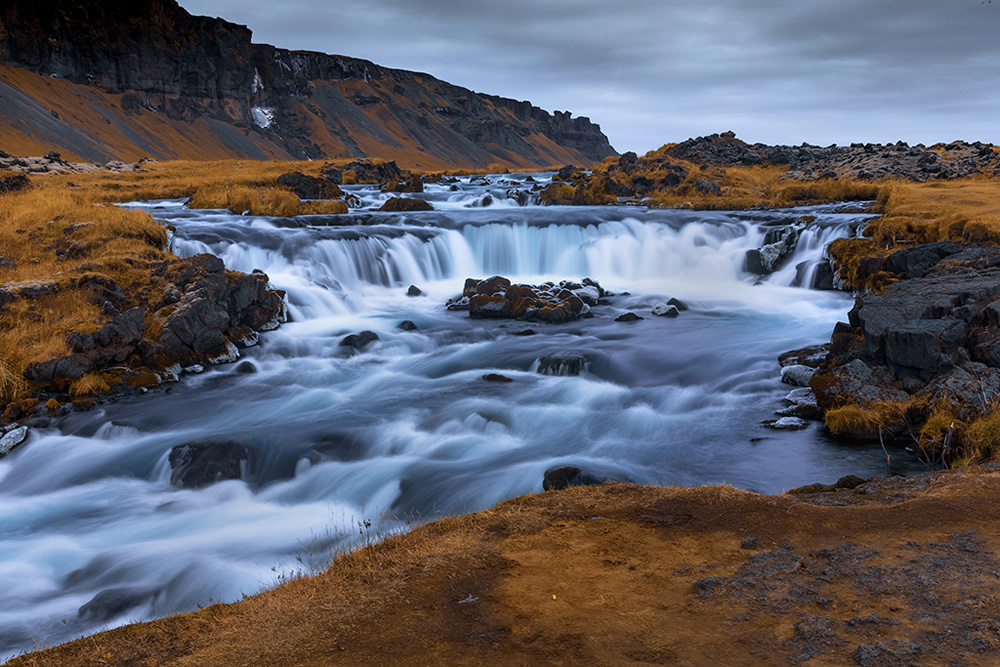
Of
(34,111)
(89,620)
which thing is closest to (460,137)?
(34,111)

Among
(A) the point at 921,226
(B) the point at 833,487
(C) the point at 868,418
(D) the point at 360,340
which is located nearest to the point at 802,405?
(C) the point at 868,418

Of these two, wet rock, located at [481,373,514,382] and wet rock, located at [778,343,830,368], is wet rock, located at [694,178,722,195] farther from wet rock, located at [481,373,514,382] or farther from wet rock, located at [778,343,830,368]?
wet rock, located at [481,373,514,382]

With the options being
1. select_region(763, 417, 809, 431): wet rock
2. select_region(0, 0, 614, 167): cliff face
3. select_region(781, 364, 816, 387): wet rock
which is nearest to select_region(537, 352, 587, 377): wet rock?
select_region(781, 364, 816, 387): wet rock

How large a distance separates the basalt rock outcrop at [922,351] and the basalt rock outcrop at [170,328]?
12827mm

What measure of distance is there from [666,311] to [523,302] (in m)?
4.40

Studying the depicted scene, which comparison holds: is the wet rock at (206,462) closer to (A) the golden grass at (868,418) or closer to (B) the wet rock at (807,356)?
(A) the golden grass at (868,418)

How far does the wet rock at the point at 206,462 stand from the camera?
1105 cm

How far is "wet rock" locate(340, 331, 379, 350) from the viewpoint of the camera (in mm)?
18328

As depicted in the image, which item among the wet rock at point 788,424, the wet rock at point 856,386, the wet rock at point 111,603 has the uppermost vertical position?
the wet rock at point 856,386

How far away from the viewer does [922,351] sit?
1116 centimetres

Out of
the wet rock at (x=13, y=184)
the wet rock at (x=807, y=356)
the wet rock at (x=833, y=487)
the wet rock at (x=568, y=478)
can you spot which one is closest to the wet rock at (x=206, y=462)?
the wet rock at (x=568, y=478)

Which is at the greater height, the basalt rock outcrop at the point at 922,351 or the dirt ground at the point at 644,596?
the basalt rock outcrop at the point at 922,351

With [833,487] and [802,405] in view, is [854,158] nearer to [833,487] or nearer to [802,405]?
[802,405]

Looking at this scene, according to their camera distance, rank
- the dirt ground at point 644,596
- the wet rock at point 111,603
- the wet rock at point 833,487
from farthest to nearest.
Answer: the wet rock at point 833,487 → the wet rock at point 111,603 → the dirt ground at point 644,596
